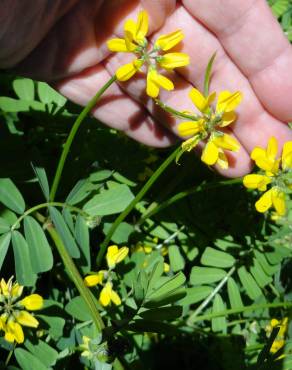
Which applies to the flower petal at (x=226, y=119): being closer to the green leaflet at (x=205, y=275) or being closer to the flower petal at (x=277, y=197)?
the flower petal at (x=277, y=197)

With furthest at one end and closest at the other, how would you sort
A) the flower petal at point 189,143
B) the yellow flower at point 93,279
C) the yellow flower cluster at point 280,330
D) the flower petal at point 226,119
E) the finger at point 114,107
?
the yellow flower cluster at point 280,330 < the finger at point 114,107 < the yellow flower at point 93,279 < the flower petal at point 226,119 < the flower petal at point 189,143

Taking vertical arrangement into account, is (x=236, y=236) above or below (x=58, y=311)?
above

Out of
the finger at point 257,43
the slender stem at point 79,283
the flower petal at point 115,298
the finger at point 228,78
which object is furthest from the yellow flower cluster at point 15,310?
the finger at point 257,43

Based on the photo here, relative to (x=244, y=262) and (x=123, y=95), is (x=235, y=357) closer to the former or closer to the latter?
(x=244, y=262)

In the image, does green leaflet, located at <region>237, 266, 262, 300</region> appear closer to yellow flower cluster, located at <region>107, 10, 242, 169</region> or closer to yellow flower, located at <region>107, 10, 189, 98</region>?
yellow flower cluster, located at <region>107, 10, 242, 169</region>

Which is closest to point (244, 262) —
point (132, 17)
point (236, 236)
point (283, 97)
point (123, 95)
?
point (236, 236)
